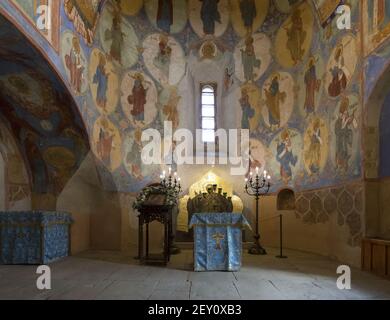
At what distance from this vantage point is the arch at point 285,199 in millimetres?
11727

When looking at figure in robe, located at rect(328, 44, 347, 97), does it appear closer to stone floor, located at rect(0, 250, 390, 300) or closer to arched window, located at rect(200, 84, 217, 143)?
stone floor, located at rect(0, 250, 390, 300)

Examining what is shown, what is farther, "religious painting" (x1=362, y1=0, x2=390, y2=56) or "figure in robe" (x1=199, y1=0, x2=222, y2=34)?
"figure in robe" (x1=199, y1=0, x2=222, y2=34)

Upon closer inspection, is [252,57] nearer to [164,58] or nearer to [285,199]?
[164,58]

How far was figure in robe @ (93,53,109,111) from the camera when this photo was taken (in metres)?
10.3

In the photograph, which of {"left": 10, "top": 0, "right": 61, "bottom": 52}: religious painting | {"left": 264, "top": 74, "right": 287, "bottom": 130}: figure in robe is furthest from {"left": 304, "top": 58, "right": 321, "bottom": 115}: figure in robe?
{"left": 10, "top": 0, "right": 61, "bottom": 52}: religious painting

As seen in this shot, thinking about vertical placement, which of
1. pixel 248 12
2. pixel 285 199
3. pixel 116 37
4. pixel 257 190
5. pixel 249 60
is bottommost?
pixel 285 199

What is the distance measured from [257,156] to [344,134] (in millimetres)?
4030

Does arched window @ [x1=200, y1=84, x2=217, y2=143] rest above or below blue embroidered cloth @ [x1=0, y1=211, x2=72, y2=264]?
above

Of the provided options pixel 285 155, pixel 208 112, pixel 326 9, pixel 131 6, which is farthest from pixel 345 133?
pixel 131 6

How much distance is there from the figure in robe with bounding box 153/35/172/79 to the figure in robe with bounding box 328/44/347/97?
5905 mm

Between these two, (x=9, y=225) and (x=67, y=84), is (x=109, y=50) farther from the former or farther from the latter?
(x=9, y=225)

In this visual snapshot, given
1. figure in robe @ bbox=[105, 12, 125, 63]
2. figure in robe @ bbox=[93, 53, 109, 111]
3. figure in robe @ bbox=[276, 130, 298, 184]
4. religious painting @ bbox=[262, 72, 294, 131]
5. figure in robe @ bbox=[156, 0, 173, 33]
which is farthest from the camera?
figure in robe @ bbox=[156, 0, 173, 33]

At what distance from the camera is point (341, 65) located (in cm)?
893

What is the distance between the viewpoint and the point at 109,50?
36.5ft
